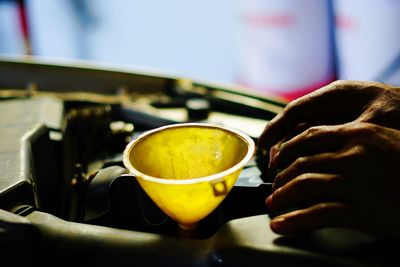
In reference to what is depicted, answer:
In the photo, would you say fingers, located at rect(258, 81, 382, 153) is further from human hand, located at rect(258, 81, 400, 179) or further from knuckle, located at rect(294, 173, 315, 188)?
knuckle, located at rect(294, 173, 315, 188)

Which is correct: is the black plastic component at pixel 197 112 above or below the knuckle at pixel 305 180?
below

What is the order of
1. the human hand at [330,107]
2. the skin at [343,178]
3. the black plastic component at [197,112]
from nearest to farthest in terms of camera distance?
the skin at [343,178], the human hand at [330,107], the black plastic component at [197,112]

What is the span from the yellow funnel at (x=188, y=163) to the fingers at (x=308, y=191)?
0.08 m

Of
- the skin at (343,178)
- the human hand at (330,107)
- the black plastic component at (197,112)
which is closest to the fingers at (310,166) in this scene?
the skin at (343,178)

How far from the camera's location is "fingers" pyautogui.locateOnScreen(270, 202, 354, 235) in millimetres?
606

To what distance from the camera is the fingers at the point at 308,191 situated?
0.62 meters

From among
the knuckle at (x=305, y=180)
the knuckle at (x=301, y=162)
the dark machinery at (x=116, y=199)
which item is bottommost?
the dark machinery at (x=116, y=199)

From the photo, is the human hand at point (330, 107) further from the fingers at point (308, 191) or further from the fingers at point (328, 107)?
the fingers at point (308, 191)

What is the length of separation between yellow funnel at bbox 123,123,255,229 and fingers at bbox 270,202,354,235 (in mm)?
107

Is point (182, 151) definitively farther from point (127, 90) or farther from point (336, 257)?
point (127, 90)

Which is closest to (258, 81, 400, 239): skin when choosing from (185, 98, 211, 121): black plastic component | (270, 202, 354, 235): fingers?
(270, 202, 354, 235): fingers

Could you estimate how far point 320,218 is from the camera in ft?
2.02

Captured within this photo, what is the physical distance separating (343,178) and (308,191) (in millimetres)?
55

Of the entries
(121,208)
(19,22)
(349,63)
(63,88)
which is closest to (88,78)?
(63,88)
